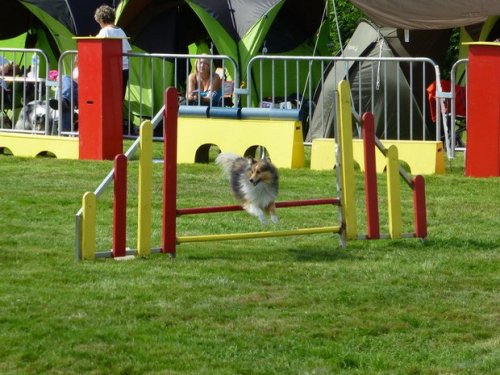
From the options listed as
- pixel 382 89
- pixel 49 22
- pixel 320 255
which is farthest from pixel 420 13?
pixel 320 255

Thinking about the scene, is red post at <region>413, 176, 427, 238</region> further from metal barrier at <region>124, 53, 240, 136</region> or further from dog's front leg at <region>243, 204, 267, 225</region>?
metal barrier at <region>124, 53, 240, 136</region>

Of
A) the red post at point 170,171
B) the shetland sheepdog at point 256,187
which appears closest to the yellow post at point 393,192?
the shetland sheepdog at point 256,187

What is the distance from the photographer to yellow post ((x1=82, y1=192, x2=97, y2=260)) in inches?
364

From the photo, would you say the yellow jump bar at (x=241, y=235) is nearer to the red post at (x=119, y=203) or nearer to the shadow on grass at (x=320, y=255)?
the shadow on grass at (x=320, y=255)

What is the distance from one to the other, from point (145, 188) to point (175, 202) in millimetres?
228

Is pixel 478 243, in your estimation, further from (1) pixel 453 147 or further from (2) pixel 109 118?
(2) pixel 109 118

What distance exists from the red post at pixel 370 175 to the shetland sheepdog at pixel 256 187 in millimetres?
732

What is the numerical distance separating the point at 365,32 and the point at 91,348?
1264 centimetres

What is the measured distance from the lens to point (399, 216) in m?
10.6

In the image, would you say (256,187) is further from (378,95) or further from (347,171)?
(378,95)

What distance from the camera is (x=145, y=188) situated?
9.59m

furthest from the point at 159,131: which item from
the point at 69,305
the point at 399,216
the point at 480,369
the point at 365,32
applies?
the point at 480,369

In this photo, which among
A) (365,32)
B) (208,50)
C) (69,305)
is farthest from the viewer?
(208,50)

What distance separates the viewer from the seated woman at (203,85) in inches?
751
